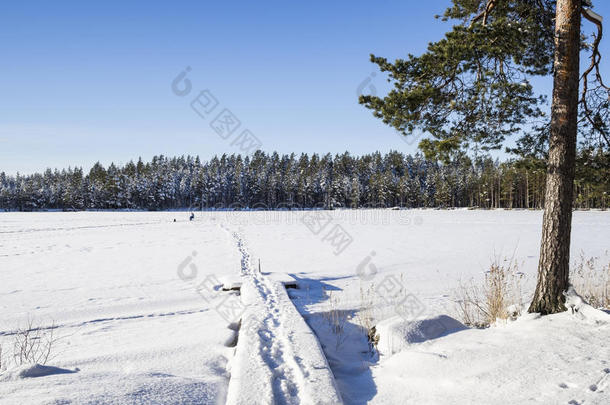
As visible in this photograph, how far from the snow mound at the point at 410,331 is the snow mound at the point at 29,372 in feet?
11.2

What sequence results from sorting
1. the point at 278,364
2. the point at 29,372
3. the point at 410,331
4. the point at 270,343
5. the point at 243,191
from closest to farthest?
1. the point at 29,372
2. the point at 278,364
3. the point at 410,331
4. the point at 270,343
5. the point at 243,191

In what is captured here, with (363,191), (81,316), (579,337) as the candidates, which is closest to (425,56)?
(579,337)

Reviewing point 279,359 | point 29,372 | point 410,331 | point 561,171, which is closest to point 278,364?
point 279,359

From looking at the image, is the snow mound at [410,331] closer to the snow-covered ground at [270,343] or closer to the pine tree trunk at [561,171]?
the snow-covered ground at [270,343]

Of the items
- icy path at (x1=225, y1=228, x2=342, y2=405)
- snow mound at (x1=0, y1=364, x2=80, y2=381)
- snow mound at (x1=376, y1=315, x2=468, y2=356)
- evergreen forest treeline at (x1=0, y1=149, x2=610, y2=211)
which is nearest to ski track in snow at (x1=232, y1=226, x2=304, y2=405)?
icy path at (x1=225, y1=228, x2=342, y2=405)

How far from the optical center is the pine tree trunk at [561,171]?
13.7ft

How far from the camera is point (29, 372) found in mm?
2889

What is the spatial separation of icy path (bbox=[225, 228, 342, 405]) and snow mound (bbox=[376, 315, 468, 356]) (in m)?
0.83

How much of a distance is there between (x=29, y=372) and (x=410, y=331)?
3894 millimetres

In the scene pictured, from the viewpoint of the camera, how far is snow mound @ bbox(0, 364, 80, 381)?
276 cm

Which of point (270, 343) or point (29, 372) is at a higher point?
point (29, 372)

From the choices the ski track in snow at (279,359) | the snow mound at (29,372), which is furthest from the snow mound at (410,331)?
the snow mound at (29,372)

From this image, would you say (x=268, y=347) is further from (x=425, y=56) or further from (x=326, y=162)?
(x=326, y=162)

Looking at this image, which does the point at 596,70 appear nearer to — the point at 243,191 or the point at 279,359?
the point at 279,359
